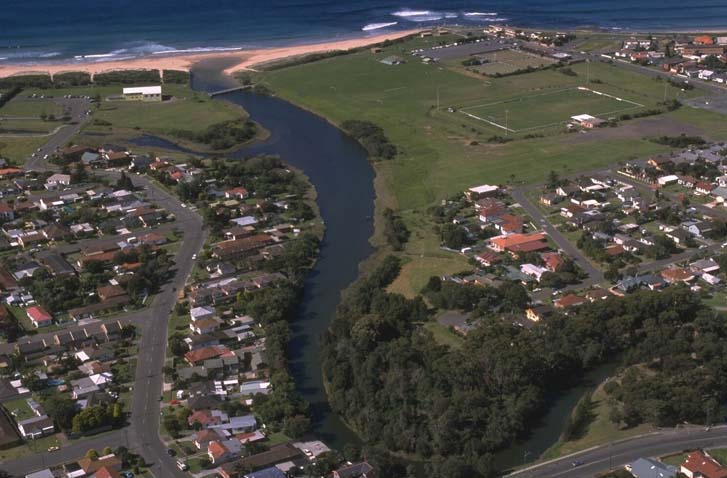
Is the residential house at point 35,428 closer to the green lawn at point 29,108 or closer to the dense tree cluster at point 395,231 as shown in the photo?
the dense tree cluster at point 395,231

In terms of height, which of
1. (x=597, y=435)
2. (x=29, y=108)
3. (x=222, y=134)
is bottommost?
(x=597, y=435)

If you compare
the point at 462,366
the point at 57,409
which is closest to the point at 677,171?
the point at 462,366

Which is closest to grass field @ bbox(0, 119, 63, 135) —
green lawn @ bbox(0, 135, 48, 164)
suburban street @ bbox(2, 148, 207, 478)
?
green lawn @ bbox(0, 135, 48, 164)

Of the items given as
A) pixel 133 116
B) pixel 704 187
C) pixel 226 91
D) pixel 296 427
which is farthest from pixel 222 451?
pixel 226 91

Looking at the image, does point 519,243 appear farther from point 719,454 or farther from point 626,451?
point 719,454

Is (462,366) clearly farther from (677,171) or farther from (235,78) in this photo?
(235,78)

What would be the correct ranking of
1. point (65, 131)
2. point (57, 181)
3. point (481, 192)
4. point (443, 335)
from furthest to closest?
point (65, 131) → point (57, 181) → point (481, 192) → point (443, 335)

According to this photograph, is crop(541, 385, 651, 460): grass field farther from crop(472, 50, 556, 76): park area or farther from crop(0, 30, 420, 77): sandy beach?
crop(0, 30, 420, 77): sandy beach
